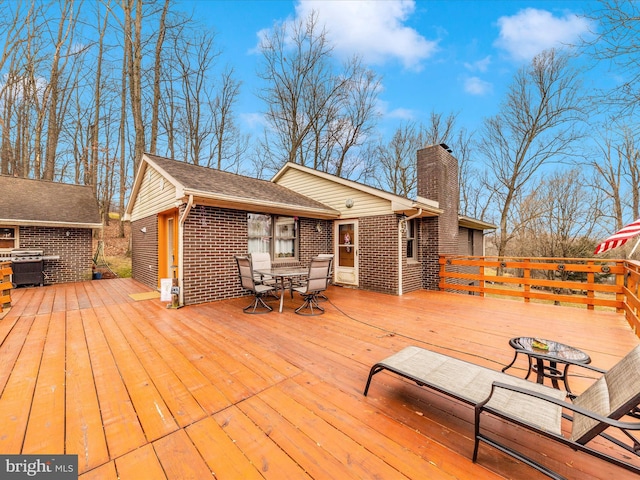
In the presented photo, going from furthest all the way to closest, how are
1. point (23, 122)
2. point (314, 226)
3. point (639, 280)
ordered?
point (23, 122) → point (314, 226) → point (639, 280)

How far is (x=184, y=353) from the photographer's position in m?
3.52

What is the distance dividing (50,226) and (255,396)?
11128 millimetres

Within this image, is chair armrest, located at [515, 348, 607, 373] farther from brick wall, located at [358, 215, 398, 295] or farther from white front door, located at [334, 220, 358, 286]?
white front door, located at [334, 220, 358, 286]

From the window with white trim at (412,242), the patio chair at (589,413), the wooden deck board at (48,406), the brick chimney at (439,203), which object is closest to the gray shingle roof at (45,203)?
the wooden deck board at (48,406)

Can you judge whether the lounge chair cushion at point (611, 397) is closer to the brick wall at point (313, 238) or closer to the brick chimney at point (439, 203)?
the brick chimney at point (439, 203)

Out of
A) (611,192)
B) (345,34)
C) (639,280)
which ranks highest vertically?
(345,34)

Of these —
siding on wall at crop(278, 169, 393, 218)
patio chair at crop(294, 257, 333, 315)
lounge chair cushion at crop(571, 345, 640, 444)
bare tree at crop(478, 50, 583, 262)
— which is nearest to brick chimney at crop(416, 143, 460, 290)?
siding on wall at crop(278, 169, 393, 218)

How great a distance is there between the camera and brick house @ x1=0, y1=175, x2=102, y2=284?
871cm

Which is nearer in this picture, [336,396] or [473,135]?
[336,396]

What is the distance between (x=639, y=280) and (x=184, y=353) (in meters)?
7.14

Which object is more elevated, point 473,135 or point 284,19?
point 284,19

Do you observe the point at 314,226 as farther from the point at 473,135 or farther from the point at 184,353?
the point at 473,135

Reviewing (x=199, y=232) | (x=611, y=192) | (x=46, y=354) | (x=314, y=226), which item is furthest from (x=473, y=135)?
(x=46, y=354)

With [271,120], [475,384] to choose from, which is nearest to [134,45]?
[271,120]
